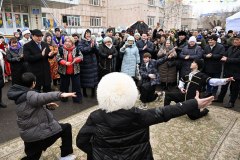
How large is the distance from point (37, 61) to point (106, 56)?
6.66 ft

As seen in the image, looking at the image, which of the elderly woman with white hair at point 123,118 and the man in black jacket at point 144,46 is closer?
the elderly woman with white hair at point 123,118

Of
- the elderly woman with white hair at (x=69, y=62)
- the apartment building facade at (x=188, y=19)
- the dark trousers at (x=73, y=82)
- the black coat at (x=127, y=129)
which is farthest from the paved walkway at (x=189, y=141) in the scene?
the apartment building facade at (x=188, y=19)

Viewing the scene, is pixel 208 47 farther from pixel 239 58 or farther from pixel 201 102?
pixel 201 102

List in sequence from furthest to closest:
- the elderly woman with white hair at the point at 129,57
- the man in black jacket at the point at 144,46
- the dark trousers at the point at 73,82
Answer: the man in black jacket at the point at 144,46 → the elderly woman with white hair at the point at 129,57 → the dark trousers at the point at 73,82

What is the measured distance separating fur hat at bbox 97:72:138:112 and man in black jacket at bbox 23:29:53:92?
3.88 meters

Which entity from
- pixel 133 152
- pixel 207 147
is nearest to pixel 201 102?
pixel 133 152

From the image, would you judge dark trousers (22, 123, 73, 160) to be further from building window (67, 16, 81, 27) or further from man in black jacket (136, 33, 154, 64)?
building window (67, 16, 81, 27)

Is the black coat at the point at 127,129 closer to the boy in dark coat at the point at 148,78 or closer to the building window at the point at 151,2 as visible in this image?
the boy in dark coat at the point at 148,78

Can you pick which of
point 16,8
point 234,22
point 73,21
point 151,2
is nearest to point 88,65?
point 234,22

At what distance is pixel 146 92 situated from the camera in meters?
6.07

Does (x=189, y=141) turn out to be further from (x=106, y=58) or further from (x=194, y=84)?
(x=106, y=58)

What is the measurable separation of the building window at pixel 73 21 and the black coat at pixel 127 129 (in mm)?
29073

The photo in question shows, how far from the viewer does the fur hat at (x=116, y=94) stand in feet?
5.82

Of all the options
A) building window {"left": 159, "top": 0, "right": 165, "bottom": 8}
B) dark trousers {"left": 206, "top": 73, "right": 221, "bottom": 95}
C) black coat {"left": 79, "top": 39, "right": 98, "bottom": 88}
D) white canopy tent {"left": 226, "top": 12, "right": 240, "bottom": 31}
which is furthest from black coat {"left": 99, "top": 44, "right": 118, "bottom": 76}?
building window {"left": 159, "top": 0, "right": 165, "bottom": 8}
